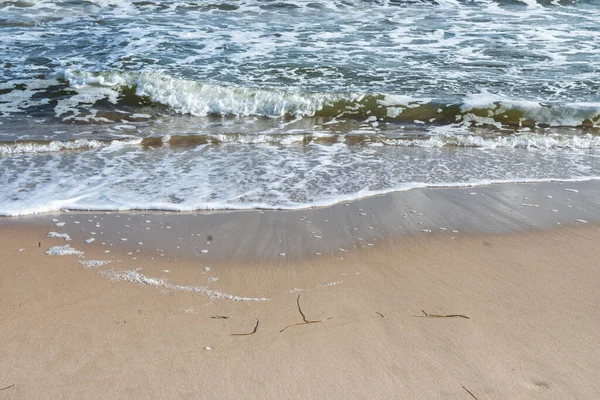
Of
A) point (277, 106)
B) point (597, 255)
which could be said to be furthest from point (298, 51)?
point (597, 255)

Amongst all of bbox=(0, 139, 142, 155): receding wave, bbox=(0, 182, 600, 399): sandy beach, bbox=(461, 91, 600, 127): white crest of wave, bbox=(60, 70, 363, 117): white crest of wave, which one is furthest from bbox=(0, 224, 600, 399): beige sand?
bbox=(60, 70, 363, 117): white crest of wave

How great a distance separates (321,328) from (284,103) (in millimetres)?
5125

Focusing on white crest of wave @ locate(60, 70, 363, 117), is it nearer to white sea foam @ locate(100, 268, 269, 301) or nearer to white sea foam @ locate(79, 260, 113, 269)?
white sea foam @ locate(79, 260, 113, 269)

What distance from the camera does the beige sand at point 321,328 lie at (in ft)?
7.53

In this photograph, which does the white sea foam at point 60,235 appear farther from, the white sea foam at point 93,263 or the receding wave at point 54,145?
the receding wave at point 54,145

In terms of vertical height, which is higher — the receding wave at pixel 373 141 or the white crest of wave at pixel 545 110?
the white crest of wave at pixel 545 110

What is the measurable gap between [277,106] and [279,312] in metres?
4.92

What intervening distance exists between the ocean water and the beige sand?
3.82ft

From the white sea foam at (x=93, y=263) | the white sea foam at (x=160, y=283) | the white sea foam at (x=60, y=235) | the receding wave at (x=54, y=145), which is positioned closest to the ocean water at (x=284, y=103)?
the receding wave at (x=54, y=145)

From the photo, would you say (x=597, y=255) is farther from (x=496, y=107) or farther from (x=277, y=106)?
(x=277, y=106)

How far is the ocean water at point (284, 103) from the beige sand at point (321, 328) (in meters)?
1.16

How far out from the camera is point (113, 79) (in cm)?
838

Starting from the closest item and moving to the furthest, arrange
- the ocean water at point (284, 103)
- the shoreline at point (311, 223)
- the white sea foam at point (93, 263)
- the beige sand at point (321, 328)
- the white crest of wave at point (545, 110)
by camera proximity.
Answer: the beige sand at point (321, 328) → the white sea foam at point (93, 263) → the shoreline at point (311, 223) → the ocean water at point (284, 103) → the white crest of wave at point (545, 110)

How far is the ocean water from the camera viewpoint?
4949 millimetres
